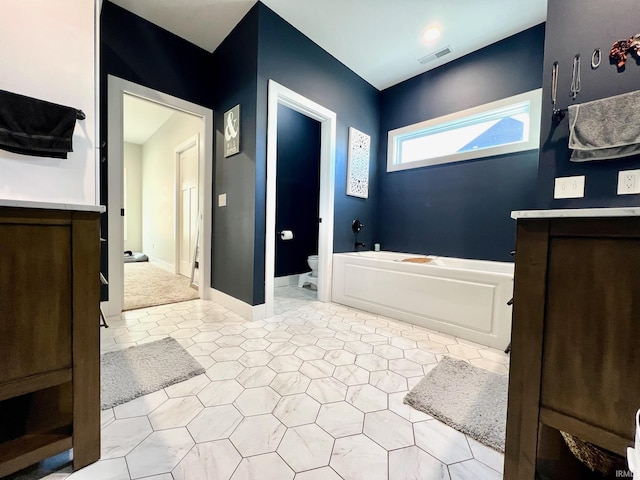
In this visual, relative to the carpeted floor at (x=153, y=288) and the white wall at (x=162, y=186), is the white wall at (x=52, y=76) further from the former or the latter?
the white wall at (x=162, y=186)

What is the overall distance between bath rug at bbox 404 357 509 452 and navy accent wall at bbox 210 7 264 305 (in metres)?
1.52

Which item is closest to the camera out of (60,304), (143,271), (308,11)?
(60,304)

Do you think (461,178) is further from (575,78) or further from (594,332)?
(594,332)

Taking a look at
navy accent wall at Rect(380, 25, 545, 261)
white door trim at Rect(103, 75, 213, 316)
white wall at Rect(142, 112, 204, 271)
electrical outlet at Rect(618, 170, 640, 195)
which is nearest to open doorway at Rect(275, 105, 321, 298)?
navy accent wall at Rect(380, 25, 545, 261)

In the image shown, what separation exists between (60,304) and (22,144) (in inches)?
45.8

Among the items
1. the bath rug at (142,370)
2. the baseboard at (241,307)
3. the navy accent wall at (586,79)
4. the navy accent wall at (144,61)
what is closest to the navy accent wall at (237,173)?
the baseboard at (241,307)

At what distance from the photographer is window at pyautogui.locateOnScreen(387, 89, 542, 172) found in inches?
93.0

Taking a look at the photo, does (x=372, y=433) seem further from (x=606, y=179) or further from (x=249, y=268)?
(x=606, y=179)

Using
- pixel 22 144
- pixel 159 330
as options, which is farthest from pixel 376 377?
pixel 22 144

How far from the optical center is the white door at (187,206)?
365cm

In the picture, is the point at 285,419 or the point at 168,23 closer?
the point at 285,419

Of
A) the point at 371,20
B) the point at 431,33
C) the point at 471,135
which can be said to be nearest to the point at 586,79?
the point at 471,135

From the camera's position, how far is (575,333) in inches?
24.0

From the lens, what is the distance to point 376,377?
1.44 m
